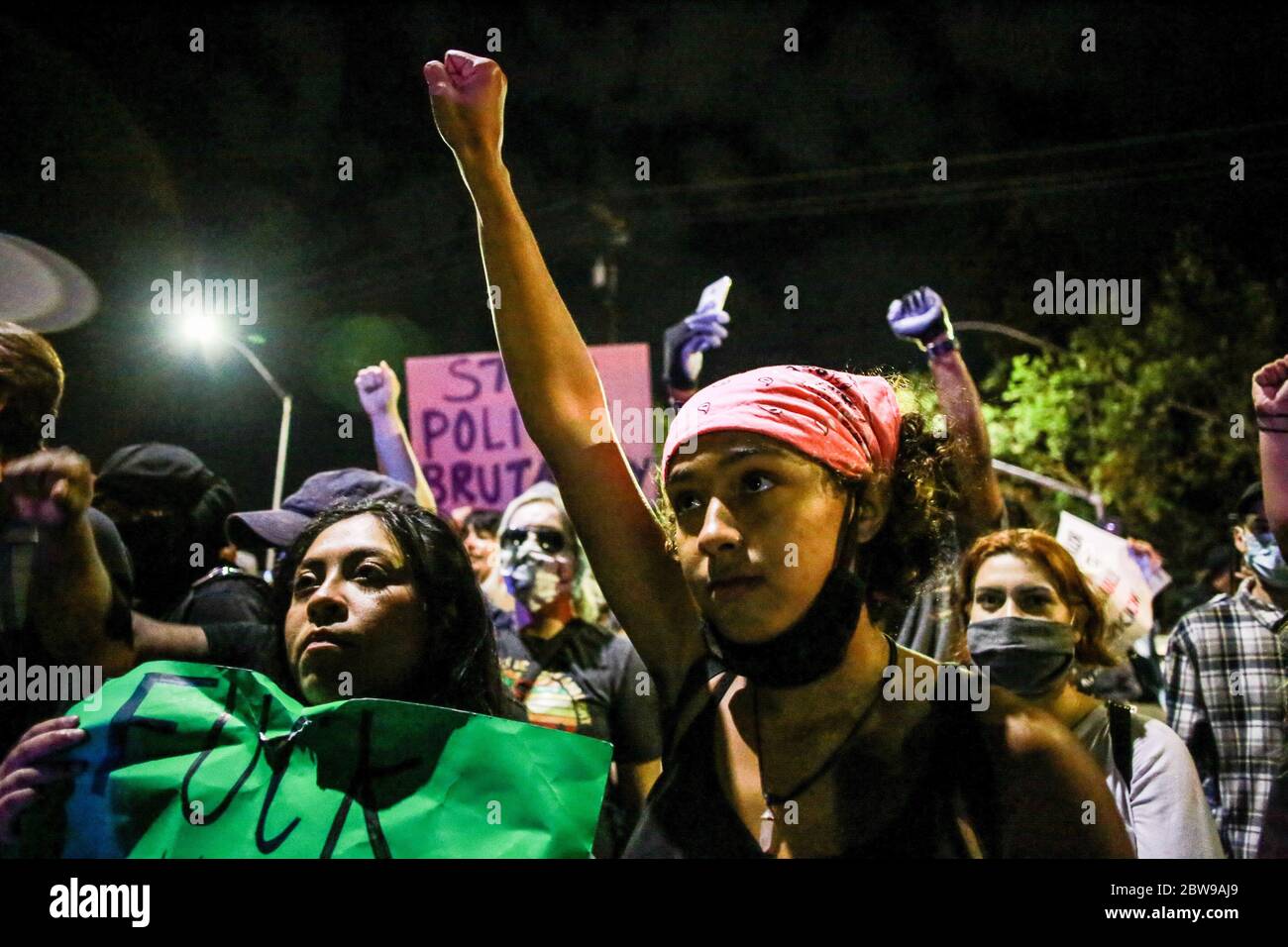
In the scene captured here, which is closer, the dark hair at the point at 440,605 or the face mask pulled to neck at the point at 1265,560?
the dark hair at the point at 440,605

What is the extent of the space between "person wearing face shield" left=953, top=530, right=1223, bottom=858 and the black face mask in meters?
0.81

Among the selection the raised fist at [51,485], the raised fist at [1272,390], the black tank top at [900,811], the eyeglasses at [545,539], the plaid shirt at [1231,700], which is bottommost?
the plaid shirt at [1231,700]

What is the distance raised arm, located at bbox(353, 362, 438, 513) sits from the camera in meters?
3.60

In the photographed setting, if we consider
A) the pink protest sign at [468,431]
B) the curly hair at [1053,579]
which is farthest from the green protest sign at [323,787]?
the pink protest sign at [468,431]

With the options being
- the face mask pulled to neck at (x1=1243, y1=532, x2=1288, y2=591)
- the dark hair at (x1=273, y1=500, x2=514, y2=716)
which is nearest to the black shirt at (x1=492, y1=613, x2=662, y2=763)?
the dark hair at (x1=273, y1=500, x2=514, y2=716)

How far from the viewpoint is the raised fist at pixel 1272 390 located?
192 cm

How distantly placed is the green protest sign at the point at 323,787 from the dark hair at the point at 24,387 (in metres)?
0.81

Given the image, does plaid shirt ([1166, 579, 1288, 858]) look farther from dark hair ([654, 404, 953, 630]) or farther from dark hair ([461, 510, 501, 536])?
dark hair ([461, 510, 501, 536])

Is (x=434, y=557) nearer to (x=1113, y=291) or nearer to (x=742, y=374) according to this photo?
(x=742, y=374)

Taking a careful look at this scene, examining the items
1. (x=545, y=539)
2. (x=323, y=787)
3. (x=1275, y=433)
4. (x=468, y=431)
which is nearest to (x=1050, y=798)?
(x=1275, y=433)

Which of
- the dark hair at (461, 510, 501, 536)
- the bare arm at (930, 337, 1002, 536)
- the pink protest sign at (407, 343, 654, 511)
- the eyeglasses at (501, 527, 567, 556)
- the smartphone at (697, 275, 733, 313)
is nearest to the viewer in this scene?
the bare arm at (930, 337, 1002, 536)

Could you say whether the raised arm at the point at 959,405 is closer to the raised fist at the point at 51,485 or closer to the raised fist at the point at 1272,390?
the raised fist at the point at 1272,390

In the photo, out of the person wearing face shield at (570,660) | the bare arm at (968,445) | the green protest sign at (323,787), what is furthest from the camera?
the person wearing face shield at (570,660)
